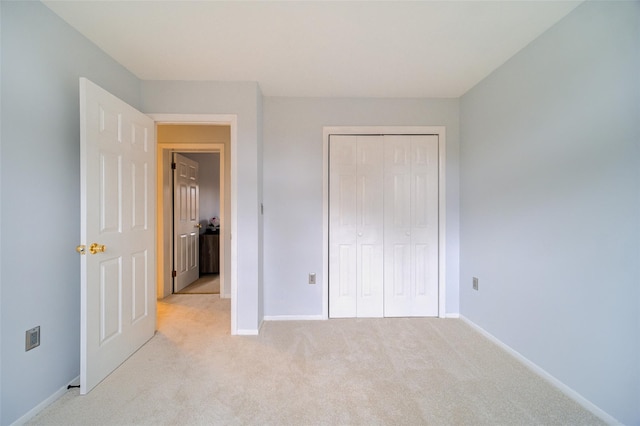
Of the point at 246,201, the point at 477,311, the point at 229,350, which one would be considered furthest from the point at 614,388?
the point at 246,201

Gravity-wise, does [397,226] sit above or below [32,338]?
above

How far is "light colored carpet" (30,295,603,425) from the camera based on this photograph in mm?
1562

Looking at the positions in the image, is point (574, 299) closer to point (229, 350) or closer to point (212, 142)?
point (229, 350)

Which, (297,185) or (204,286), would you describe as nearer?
(297,185)

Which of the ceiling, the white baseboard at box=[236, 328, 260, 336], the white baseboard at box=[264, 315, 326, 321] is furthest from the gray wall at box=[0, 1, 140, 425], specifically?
the white baseboard at box=[264, 315, 326, 321]

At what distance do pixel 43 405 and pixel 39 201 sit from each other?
123 centimetres

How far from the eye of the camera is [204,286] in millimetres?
4254

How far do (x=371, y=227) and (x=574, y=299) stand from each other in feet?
5.60

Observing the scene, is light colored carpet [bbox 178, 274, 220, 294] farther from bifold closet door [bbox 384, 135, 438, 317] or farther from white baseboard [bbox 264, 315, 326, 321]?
bifold closet door [bbox 384, 135, 438, 317]

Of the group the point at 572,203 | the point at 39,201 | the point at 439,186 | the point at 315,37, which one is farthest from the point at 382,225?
the point at 39,201

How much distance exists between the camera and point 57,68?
1734mm

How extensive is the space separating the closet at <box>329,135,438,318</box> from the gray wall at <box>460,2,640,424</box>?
618mm

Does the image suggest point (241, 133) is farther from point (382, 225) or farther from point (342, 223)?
point (382, 225)

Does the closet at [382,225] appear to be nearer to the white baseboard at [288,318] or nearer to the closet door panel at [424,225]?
the closet door panel at [424,225]
